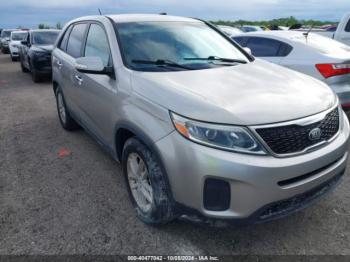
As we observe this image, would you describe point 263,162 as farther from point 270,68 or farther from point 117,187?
point 117,187

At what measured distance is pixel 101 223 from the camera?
9.36ft

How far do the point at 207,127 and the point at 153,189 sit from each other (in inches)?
28.1

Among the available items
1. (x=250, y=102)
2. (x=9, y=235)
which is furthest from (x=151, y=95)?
(x=9, y=235)

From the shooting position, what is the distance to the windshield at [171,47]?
2.96 metres

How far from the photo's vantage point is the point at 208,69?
2.94 meters

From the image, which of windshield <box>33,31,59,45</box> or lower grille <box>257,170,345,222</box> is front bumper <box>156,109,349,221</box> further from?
windshield <box>33,31,59,45</box>

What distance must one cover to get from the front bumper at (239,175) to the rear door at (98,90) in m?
1.03

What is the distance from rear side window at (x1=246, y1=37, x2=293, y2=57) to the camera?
543 cm

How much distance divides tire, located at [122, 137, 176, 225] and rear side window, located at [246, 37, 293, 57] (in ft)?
12.5

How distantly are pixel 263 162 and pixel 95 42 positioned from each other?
8.03 feet

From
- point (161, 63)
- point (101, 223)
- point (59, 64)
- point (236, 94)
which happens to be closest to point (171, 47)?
point (161, 63)

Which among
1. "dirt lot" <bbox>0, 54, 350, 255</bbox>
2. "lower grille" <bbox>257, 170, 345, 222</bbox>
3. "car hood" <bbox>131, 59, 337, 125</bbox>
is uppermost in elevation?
"car hood" <bbox>131, 59, 337, 125</bbox>

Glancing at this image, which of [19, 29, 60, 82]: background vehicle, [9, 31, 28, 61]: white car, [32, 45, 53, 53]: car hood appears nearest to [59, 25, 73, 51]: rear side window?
[19, 29, 60, 82]: background vehicle

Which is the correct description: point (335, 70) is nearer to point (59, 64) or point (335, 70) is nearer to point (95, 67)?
point (95, 67)
